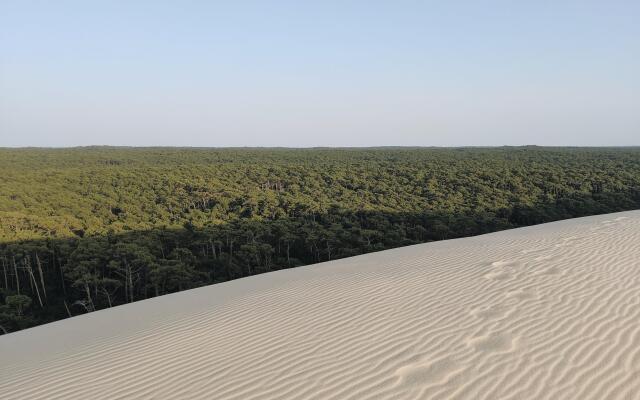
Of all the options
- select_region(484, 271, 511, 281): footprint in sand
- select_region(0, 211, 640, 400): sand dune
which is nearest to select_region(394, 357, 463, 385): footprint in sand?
select_region(0, 211, 640, 400): sand dune

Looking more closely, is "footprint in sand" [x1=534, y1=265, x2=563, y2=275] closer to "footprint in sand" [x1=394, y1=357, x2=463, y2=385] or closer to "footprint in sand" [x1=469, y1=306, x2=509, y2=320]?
"footprint in sand" [x1=469, y1=306, x2=509, y2=320]

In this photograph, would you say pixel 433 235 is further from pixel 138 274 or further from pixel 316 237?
pixel 138 274

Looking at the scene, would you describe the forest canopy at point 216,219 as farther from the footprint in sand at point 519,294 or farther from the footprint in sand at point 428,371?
→ the footprint in sand at point 428,371

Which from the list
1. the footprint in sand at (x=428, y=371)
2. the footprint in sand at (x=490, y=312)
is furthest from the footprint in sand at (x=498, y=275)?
the footprint in sand at (x=428, y=371)

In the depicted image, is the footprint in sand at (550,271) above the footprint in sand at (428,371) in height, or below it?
above

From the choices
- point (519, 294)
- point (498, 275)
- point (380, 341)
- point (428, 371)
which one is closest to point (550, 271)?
point (498, 275)

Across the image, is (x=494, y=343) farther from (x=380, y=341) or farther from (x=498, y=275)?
(x=498, y=275)

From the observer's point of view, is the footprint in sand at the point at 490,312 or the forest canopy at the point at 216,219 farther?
the forest canopy at the point at 216,219
